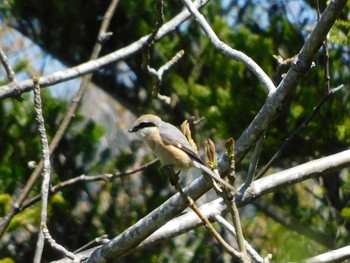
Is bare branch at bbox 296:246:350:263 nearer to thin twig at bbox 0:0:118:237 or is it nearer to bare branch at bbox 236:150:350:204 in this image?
bare branch at bbox 236:150:350:204

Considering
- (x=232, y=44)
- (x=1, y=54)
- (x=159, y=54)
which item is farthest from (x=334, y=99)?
(x=1, y=54)

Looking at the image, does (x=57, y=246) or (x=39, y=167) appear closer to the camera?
(x=57, y=246)

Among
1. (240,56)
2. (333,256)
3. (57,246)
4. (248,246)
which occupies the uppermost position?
(240,56)

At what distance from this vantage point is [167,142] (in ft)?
13.4

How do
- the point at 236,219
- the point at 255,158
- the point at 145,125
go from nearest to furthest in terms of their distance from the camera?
1. the point at 236,219
2. the point at 255,158
3. the point at 145,125

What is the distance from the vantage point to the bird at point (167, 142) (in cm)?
390

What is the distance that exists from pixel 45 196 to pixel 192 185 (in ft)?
1.99

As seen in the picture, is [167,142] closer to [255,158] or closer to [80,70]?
[80,70]

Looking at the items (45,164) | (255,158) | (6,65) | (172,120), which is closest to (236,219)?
(255,158)

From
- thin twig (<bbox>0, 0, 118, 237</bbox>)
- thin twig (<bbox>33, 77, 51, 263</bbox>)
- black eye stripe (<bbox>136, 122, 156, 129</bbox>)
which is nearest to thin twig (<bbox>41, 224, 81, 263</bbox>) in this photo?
thin twig (<bbox>33, 77, 51, 263</bbox>)

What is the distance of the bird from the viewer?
3902 mm

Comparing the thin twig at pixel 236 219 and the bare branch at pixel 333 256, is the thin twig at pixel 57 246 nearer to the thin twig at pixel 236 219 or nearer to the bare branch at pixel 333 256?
the bare branch at pixel 333 256

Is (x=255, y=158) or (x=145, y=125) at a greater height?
(x=145, y=125)

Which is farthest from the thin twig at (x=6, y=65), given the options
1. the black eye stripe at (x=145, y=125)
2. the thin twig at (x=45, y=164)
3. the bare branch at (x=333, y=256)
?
the bare branch at (x=333, y=256)
